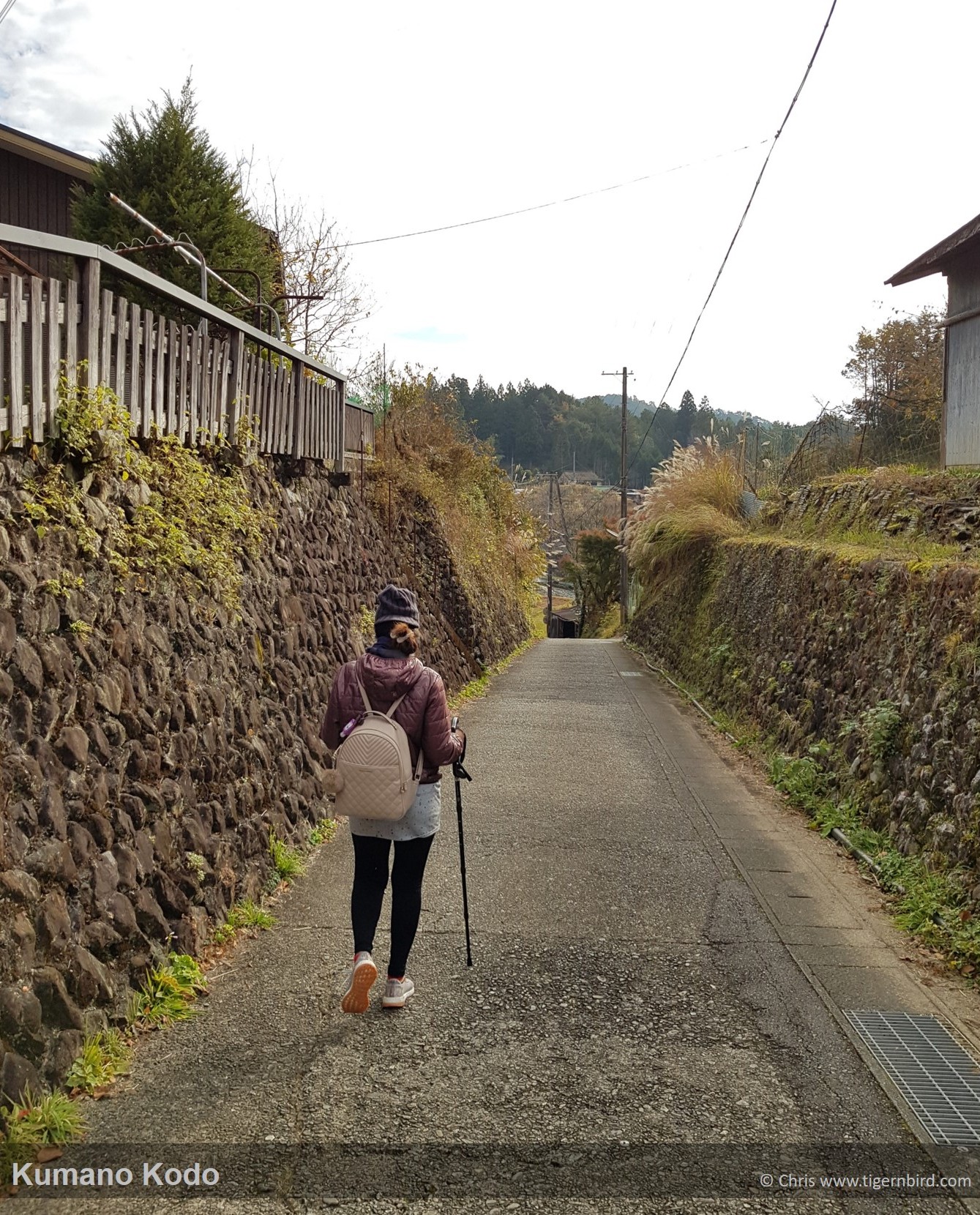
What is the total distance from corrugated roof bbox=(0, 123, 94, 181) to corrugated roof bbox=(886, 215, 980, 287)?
13122 millimetres

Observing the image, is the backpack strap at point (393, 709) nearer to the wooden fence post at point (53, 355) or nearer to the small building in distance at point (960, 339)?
the wooden fence post at point (53, 355)

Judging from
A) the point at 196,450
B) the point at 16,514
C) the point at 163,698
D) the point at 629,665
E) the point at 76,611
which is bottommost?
the point at 629,665

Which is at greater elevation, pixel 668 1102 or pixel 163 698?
pixel 163 698

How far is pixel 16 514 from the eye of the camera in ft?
14.1

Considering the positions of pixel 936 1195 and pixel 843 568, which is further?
pixel 843 568

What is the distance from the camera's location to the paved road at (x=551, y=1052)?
333 centimetres

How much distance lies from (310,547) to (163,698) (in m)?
4.52

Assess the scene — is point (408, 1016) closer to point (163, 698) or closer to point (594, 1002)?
point (594, 1002)

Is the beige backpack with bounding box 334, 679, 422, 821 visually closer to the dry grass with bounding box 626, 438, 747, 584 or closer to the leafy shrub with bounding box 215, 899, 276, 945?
the leafy shrub with bounding box 215, 899, 276, 945

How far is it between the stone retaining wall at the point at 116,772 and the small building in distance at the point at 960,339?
460 inches

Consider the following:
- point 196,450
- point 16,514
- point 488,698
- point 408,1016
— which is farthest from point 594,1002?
point 488,698

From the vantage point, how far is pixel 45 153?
1609 centimetres

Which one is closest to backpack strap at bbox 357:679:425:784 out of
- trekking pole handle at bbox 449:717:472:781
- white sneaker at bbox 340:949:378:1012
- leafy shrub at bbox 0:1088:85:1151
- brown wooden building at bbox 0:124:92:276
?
trekking pole handle at bbox 449:717:472:781

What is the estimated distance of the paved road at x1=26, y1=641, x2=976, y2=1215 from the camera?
3334mm
